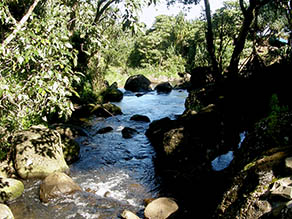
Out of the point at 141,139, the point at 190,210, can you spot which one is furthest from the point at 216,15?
the point at 190,210

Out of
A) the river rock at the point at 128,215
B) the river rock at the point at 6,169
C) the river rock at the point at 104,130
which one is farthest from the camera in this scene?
the river rock at the point at 104,130

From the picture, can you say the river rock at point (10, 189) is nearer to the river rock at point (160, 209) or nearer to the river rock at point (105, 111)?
the river rock at point (160, 209)

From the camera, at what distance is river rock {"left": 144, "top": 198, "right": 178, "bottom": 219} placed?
4473mm

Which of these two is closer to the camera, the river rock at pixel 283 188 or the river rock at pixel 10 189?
the river rock at pixel 283 188

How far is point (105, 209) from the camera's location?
486 cm

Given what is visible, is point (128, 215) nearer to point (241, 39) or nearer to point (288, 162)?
point (288, 162)

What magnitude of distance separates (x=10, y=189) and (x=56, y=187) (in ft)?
2.97

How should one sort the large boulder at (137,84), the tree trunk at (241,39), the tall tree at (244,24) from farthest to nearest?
the large boulder at (137,84)
the tree trunk at (241,39)
the tall tree at (244,24)

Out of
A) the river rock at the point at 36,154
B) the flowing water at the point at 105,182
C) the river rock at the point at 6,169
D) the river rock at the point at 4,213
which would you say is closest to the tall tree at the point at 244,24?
the flowing water at the point at 105,182

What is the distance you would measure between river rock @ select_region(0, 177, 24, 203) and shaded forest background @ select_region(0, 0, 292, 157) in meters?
1.03

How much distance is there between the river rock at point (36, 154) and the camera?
19.2 feet

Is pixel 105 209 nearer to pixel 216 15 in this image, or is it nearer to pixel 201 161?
pixel 201 161

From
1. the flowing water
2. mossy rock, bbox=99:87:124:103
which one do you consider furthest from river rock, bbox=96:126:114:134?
mossy rock, bbox=99:87:124:103

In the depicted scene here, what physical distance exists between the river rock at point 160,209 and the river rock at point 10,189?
2781mm
